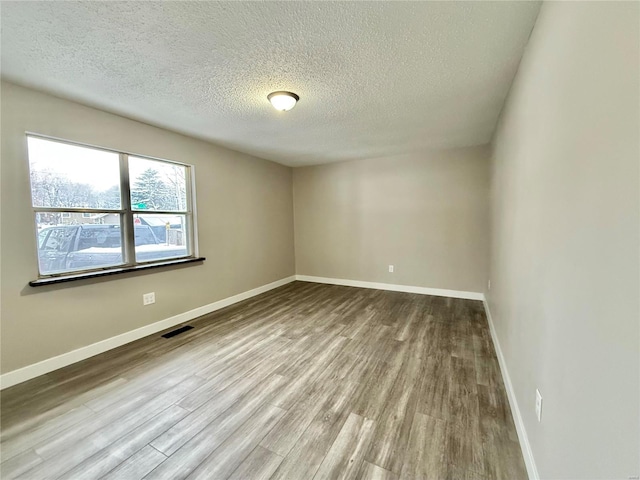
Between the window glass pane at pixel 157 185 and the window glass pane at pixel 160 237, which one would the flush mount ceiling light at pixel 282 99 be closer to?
the window glass pane at pixel 157 185

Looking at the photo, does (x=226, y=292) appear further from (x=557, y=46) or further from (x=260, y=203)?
(x=557, y=46)

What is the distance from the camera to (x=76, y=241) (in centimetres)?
250

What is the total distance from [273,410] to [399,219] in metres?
3.62

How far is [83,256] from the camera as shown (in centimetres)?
256

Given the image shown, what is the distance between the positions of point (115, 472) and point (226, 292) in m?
2.70

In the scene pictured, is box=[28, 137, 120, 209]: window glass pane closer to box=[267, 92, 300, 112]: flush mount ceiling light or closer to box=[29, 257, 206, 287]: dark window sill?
box=[29, 257, 206, 287]: dark window sill

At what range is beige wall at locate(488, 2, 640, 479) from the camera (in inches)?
24.6

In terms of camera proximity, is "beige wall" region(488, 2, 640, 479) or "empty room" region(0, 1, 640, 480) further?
"empty room" region(0, 1, 640, 480)

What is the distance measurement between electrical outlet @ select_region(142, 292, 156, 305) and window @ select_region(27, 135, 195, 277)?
1.22 feet

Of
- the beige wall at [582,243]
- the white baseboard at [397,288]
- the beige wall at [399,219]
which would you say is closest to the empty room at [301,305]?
the beige wall at [582,243]

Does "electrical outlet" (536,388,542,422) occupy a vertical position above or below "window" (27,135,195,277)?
below

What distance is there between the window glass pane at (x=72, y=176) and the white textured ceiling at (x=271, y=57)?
19.1 inches

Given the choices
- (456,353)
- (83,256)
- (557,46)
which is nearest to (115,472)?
(83,256)

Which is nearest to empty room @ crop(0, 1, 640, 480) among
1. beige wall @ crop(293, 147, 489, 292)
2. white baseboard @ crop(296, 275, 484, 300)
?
beige wall @ crop(293, 147, 489, 292)
